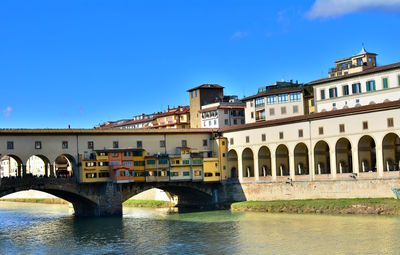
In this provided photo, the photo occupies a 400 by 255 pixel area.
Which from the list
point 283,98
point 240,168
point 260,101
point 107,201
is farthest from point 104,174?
point 260,101

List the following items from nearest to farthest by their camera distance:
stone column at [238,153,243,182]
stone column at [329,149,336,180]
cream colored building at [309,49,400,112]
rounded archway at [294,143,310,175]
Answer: stone column at [329,149,336,180], cream colored building at [309,49,400,112], rounded archway at [294,143,310,175], stone column at [238,153,243,182]

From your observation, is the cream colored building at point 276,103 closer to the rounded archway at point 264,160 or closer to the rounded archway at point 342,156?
the rounded archway at point 264,160

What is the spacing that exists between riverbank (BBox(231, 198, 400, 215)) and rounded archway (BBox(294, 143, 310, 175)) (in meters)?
5.64

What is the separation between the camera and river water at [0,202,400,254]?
43.5m

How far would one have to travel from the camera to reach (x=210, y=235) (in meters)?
51.0

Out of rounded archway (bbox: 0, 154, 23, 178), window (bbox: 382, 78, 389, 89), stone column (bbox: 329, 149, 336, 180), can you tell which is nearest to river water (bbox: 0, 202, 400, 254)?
stone column (bbox: 329, 149, 336, 180)

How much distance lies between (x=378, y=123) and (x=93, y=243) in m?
30.3

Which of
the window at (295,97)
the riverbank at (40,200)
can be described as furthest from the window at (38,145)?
the window at (295,97)

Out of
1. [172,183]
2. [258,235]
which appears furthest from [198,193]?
[258,235]

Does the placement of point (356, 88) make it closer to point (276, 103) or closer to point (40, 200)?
point (276, 103)

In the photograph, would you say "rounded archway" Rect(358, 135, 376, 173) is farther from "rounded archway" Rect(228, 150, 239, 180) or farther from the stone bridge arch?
the stone bridge arch

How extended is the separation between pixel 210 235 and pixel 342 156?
2362 cm

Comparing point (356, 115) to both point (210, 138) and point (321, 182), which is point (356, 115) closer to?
point (321, 182)

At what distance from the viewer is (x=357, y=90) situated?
7431 cm
